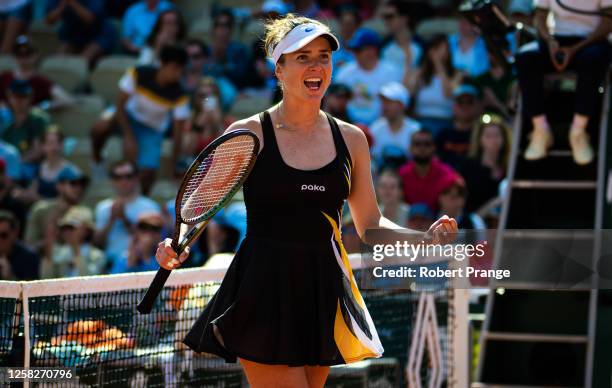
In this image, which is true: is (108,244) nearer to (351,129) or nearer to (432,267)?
(432,267)

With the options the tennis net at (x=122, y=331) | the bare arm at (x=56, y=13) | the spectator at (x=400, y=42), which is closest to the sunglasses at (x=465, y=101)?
the spectator at (x=400, y=42)

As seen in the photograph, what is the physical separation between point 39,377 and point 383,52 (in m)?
8.64

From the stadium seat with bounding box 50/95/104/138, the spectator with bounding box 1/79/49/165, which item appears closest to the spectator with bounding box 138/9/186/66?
the stadium seat with bounding box 50/95/104/138

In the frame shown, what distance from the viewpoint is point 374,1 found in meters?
15.1

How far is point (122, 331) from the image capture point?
5.89 metres

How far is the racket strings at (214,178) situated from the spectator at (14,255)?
5.76 m

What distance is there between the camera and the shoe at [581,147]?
8.45 m

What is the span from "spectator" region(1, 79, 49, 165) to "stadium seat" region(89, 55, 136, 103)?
1.35 m

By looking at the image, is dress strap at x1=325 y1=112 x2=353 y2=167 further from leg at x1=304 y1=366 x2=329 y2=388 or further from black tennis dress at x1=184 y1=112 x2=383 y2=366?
leg at x1=304 y1=366 x2=329 y2=388

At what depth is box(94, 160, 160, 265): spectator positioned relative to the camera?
11586mm

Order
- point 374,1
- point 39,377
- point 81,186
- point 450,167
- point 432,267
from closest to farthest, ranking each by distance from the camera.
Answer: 1. point 39,377
2. point 432,267
3. point 450,167
4. point 81,186
5. point 374,1

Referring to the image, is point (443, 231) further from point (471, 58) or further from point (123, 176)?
point (471, 58)

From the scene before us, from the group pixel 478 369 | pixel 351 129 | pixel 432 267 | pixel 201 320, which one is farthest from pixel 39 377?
pixel 478 369

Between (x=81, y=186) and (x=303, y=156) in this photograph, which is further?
(x=81, y=186)
